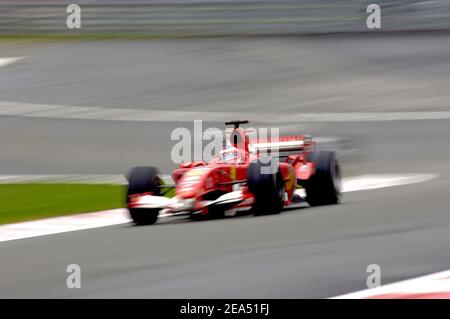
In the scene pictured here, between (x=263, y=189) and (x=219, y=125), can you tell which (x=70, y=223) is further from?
(x=219, y=125)

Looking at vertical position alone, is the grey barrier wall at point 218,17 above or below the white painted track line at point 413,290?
above

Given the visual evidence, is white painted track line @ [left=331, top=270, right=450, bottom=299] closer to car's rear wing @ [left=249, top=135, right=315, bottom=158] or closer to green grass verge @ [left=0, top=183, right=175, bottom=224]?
car's rear wing @ [left=249, top=135, right=315, bottom=158]

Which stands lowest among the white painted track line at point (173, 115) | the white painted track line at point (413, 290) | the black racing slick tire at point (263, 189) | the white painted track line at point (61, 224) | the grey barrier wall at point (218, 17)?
the white painted track line at point (413, 290)

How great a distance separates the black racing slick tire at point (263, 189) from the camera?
10.7m

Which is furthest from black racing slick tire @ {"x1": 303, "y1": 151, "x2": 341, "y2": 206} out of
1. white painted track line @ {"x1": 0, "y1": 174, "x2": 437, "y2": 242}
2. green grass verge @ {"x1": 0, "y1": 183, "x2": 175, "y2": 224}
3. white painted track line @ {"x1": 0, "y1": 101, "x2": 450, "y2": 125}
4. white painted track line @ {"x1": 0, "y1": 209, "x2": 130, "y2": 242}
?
white painted track line @ {"x1": 0, "y1": 101, "x2": 450, "y2": 125}

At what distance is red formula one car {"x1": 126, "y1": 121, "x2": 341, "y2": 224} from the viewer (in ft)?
35.4

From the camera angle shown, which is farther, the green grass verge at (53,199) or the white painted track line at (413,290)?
the green grass verge at (53,199)

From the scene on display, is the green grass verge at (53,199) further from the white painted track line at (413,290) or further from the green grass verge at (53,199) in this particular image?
the white painted track line at (413,290)

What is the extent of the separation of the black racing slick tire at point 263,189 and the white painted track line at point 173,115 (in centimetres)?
865

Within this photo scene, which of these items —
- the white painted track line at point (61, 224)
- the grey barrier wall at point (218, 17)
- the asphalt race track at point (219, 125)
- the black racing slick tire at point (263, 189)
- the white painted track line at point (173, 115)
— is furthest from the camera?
the grey barrier wall at point (218, 17)

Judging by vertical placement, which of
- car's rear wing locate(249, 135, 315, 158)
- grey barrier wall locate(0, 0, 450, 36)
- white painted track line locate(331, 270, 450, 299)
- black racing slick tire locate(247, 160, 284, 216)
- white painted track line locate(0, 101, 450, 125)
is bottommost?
white painted track line locate(331, 270, 450, 299)

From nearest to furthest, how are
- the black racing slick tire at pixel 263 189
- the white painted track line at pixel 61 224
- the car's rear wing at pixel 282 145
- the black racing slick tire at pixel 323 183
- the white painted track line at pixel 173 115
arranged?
1. the black racing slick tire at pixel 263 189
2. the white painted track line at pixel 61 224
3. the black racing slick tire at pixel 323 183
4. the car's rear wing at pixel 282 145
5. the white painted track line at pixel 173 115

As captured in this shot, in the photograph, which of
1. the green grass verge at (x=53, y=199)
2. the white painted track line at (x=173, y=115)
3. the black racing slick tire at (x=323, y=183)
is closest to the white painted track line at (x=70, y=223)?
the green grass verge at (x=53, y=199)
